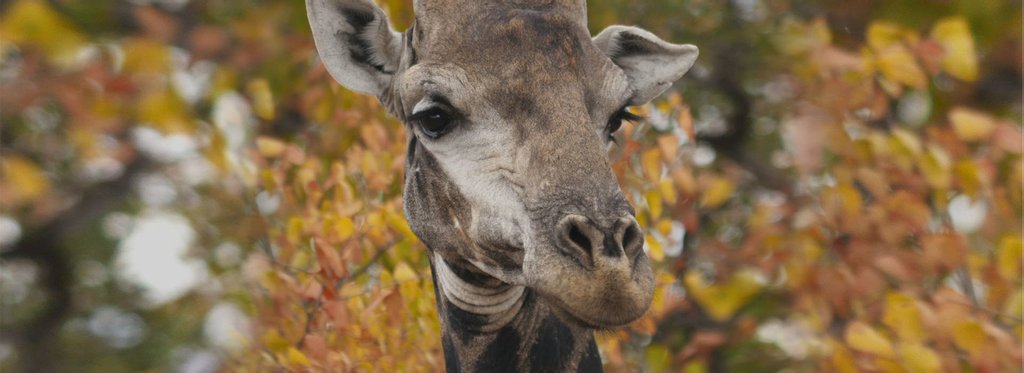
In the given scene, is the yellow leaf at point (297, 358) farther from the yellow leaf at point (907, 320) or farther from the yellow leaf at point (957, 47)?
the yellow leaf at point (957, 47)

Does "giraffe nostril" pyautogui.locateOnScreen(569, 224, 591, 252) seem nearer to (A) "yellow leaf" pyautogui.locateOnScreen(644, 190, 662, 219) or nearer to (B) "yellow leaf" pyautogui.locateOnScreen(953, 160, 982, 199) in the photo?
(A) "yellow leaf" pyautogui.locateOnScreen(644, 190, 662, 219)

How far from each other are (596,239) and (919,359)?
3.13m

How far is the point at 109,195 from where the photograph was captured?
53.3 feet

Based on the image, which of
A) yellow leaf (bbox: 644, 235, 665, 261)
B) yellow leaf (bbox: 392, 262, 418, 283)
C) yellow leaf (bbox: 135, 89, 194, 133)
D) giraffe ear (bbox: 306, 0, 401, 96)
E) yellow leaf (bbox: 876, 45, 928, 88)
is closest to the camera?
giraffe ear (bbox: 306, 0, 401, 96)

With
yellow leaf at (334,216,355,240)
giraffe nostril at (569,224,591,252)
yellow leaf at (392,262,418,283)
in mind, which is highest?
giraffe nostril at (569,224,591,252)

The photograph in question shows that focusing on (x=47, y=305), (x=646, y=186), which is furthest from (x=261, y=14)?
(x=47, y=305)

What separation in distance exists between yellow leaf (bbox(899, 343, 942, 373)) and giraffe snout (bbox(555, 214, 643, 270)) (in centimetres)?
299

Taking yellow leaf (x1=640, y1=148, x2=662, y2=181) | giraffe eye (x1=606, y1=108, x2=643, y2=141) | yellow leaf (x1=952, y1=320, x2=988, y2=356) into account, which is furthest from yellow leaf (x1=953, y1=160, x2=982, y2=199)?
giraffe eye (x1=606, y1=108, x2=643, y2=141)

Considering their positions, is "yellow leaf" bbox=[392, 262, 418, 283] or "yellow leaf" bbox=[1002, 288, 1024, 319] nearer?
"yellow leaf" bbox=[392, 262, 418, 283]

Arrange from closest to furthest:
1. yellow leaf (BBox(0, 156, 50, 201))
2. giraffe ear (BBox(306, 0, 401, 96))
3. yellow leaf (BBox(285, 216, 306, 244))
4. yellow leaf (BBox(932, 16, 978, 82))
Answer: giraffe ear (BBox(306, 0, 401, 96)) < yellow leaf (BBox(285, 216, 306, 244)) < yellow leaf (BBox(932, 16, 978, 82)) < yellow leaf (BBox(0, 156, 50, 201))

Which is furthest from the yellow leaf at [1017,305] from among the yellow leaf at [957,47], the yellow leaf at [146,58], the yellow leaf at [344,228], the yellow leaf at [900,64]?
the yellow leaf at [146,58]

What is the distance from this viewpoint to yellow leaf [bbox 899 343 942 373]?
20.7ft

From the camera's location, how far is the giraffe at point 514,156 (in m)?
3.92

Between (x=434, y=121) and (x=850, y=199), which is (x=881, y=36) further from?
(x=434, y=121)
